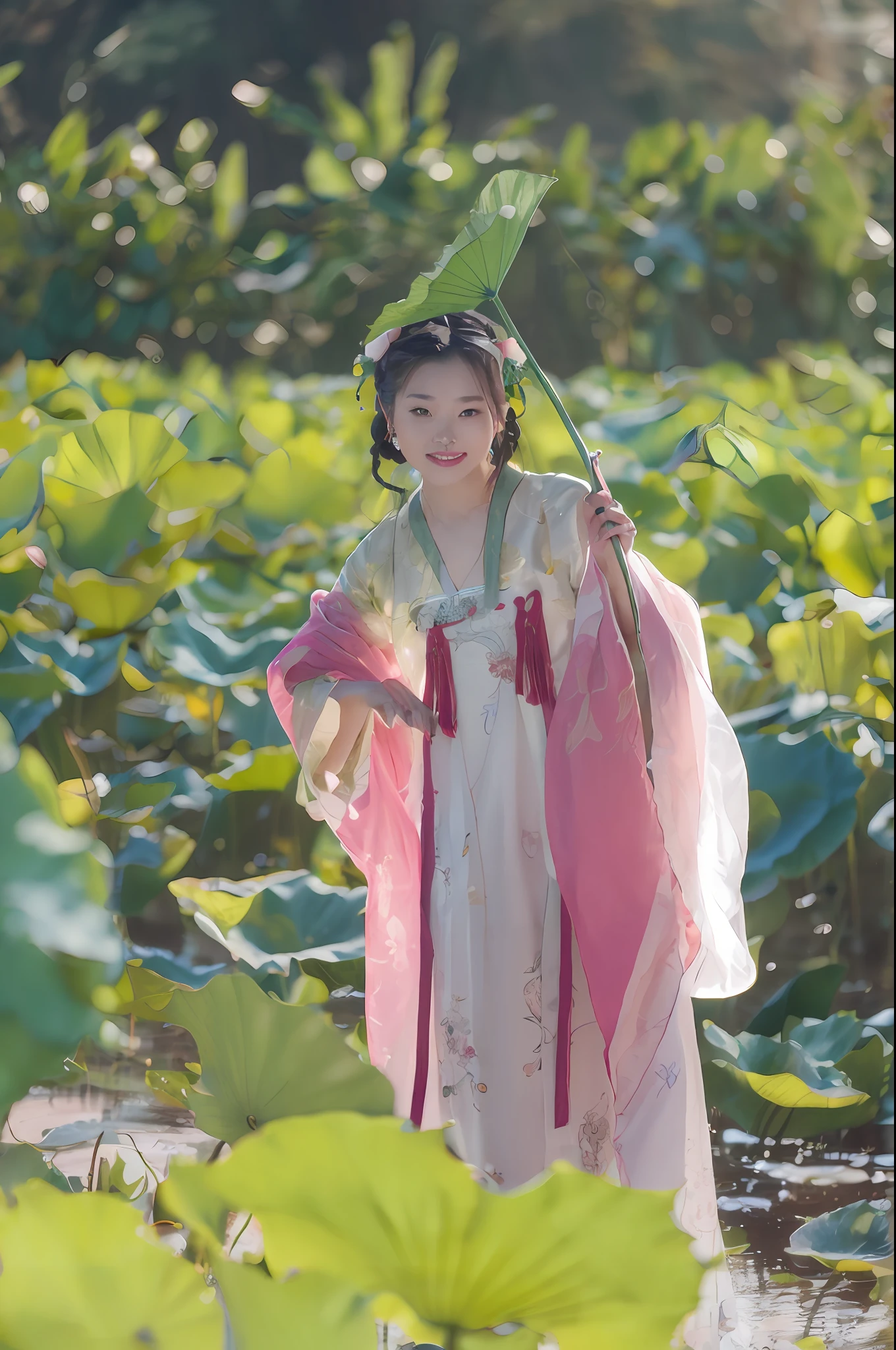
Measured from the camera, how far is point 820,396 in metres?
3.67

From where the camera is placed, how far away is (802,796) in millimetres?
1711

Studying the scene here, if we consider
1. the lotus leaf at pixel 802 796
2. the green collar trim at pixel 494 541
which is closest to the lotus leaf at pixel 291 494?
the lotus leaf at pixel 802 796

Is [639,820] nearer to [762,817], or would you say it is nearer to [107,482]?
[762,817]

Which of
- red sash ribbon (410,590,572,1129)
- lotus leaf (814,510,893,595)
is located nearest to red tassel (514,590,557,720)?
red sash ribbon (410,590,572,1129)

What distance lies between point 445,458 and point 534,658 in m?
0.17

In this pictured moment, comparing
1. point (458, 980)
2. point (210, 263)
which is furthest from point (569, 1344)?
point (210, 263)

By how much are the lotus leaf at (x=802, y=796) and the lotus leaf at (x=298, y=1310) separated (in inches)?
53.7

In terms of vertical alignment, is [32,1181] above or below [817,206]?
below

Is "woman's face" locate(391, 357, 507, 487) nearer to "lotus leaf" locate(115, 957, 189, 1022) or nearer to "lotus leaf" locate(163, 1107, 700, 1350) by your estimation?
"lotus leaf" locate(115, 957, 189, 1022)

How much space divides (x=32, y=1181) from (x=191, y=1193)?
0.05 m

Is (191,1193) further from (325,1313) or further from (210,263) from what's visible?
(210,263)

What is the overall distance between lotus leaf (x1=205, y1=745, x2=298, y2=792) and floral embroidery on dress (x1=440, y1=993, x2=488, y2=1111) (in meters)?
0.69

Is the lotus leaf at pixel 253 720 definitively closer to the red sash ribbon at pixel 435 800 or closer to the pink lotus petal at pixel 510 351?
the red sash ribbon at pixel 435 800

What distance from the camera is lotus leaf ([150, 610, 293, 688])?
194 cm
